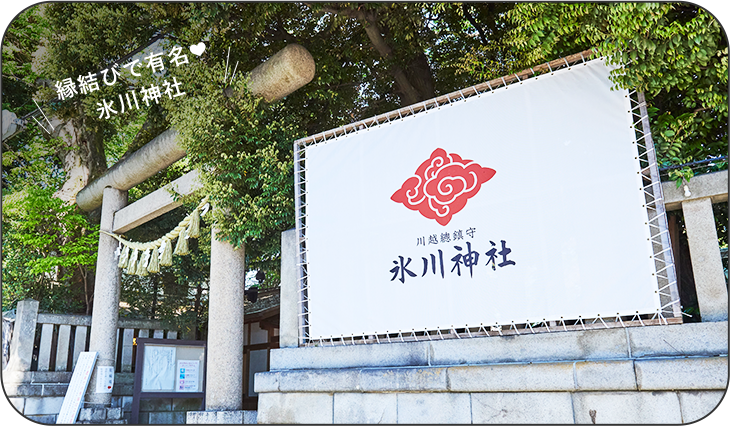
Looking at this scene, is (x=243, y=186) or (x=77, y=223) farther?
(x=77, y=223)

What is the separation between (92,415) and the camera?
1011 centimetres

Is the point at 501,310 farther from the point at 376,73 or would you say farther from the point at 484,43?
the point at 376,73

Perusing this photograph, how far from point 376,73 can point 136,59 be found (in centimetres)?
429

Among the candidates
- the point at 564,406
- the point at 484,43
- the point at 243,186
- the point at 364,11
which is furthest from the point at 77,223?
the point at 564,406

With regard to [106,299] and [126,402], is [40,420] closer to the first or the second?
[126,402]

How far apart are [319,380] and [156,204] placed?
5.49 meters

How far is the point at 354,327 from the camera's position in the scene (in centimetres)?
645

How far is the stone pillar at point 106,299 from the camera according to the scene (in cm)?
1059

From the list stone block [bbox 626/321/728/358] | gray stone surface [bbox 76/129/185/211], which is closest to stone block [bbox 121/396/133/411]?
gray stone surface [bbox 76/129/185/211]

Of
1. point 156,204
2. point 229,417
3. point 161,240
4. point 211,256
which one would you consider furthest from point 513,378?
point 156,204

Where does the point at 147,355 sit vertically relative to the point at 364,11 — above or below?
below

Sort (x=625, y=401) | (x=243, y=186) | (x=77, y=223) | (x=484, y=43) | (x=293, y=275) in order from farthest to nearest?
(x=77, y=223), (x=484, y=43), (x=243, y=186), (x=293, y=275), (x=625, y=401)

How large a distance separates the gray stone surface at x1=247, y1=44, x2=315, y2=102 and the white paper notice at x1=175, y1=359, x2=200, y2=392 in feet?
15.9

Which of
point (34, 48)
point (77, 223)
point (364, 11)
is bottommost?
point (77, 223)
